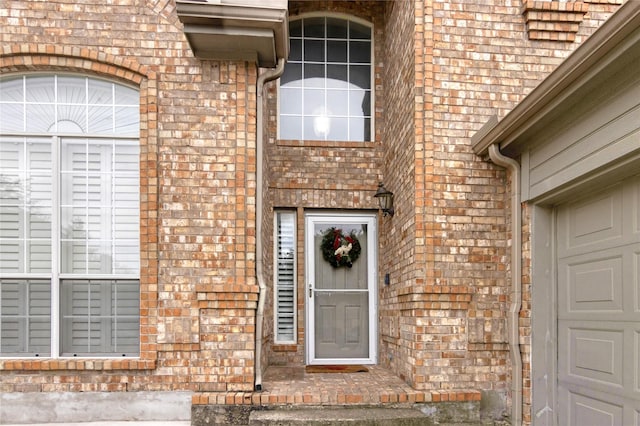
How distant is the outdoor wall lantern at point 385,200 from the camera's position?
5121 millimetres

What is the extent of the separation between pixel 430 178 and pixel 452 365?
5.80 feet

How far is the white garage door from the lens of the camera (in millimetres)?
3078

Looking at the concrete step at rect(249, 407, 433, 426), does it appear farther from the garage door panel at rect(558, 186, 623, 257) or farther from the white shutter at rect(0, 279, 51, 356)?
the white shutter at rect(0, 279, 51, 356)

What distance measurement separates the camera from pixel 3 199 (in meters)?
4.36

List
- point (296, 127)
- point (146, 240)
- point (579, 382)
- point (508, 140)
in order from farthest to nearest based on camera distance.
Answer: point (296, 127)
point (146, 240)
point (508, 140)
point (579, 382)

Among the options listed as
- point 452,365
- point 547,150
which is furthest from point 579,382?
point 547,150

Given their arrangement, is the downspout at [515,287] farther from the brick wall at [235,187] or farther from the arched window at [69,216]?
the arched window at [69,216]

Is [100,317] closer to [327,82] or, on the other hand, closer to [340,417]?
[340,417]

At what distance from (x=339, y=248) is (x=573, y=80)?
3.28 metres

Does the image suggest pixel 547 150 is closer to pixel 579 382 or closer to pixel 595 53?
pixel 595 53

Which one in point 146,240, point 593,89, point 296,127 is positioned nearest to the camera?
point 593,89

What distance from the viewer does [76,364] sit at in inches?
162

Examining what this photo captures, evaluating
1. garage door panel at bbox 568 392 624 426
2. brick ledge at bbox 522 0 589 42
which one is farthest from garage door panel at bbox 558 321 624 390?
brick ledge at bbox 522 0 589 42

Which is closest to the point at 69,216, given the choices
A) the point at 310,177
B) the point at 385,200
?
the point at 310,177
